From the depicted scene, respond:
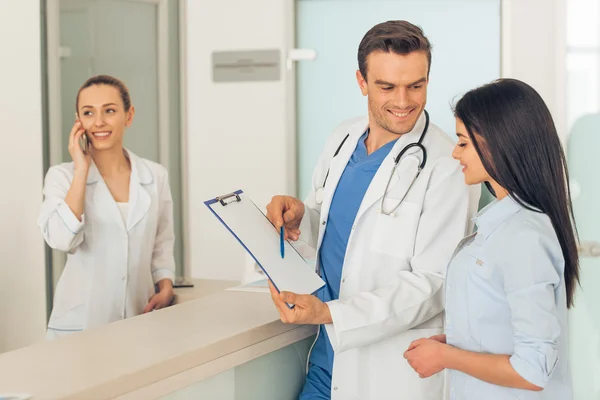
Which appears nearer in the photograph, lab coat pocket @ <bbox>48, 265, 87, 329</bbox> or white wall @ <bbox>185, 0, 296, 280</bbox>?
lab coat pocket @ <bbox>48, 265, 87, 329</bbox>

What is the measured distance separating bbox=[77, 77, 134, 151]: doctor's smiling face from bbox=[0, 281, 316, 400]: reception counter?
99cm

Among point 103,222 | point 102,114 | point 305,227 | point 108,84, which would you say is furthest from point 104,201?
point 305,227

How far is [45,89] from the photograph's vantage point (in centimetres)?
356

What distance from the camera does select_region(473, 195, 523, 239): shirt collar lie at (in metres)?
1.37

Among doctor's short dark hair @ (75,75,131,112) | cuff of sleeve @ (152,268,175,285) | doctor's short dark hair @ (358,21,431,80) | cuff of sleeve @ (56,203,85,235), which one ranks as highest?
doctor's short dark hair @ (358,21,431,80)

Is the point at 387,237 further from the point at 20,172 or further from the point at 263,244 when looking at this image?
the point at 20,172

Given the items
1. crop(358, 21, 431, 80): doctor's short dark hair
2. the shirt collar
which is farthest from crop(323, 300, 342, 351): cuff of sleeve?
crop(358, 21, 431, 80): doctor's short dark hair

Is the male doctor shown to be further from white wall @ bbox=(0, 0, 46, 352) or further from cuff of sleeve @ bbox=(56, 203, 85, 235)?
white wall @ bbox=(0, 0, 46, 352)

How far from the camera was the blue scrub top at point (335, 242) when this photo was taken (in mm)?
1815

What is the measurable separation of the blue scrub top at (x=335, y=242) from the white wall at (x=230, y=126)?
1.81m

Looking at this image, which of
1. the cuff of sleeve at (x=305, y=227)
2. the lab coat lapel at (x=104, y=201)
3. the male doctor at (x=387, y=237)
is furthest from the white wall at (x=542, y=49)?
the lab coat lapel at (x=104, y=201)

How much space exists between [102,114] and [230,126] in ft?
3.82

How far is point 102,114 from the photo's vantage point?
2682 millimetres

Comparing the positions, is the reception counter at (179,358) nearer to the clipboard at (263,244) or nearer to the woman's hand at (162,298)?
the clipboard at (263,244)
